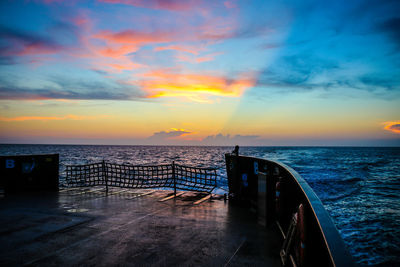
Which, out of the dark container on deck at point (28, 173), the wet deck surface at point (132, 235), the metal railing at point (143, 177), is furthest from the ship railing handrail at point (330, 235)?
the dark container on deck at point (28, 173)

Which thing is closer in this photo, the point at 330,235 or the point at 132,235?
the point at 330,235

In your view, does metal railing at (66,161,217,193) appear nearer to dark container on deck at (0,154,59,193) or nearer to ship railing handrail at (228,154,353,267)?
dark container on deck at (0,154,59,193)

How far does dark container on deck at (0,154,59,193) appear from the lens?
10.6 meters

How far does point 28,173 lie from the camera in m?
11.0

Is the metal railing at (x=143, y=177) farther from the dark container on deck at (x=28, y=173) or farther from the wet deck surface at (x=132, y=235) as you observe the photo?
the wet deck surface at (x=132, y=235)

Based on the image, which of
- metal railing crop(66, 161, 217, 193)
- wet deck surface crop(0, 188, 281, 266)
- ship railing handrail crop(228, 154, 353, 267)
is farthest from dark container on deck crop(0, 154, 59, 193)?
ship railing handrail crop(228, 154, 353, 267)

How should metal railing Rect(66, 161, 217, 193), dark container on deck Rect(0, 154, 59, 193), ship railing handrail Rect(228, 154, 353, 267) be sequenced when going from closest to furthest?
ship railing handrail Rect(228, 154, 353, 267), metal railing Rect(66, 161, 217, 193), dark container on deck Rect(0, 154, 59, 193)

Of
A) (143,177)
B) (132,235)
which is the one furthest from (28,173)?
(132,235)

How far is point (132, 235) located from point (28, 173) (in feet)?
27.3

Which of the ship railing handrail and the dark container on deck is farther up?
the ship railing handrail

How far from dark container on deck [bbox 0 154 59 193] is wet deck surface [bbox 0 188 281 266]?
2.23 meters

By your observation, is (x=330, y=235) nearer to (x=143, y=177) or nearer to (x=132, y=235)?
(x=132, y=235)

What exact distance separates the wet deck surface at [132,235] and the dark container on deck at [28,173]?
223 cm

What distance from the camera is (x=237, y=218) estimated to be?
6742 mm
